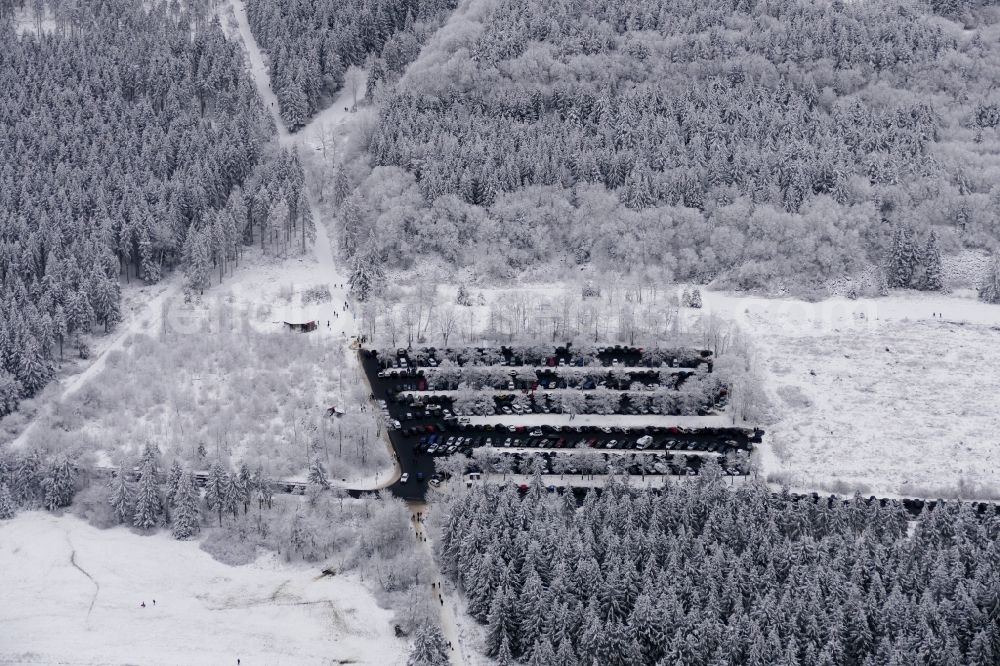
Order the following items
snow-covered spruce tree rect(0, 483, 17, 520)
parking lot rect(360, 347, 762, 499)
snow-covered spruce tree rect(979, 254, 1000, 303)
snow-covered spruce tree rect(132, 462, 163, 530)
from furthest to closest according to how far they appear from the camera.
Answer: snow-covered spruce tree rect(979, 254, 1000, 303) → parking lot rect(360, 347, 762, 499) → snow-covered spruce tree rect(0, 483, 17, 520) → snow-covered spruce tree rect(132, 462, 163, 530)

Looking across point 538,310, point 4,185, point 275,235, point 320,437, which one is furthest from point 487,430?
point 4,185

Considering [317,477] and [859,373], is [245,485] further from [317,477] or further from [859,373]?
[859,373]

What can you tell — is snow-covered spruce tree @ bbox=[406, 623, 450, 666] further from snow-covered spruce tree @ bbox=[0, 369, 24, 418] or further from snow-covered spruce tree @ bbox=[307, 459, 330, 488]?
snow-covered spruce tree @ bbox=[0, 369, 24, 418]

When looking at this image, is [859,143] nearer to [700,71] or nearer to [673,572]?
[700,71]

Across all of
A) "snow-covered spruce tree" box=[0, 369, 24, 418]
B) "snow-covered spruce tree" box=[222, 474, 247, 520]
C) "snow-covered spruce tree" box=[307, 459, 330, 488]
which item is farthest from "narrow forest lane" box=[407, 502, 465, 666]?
"snow-covered spruce tree" box=[0, 369, 24, 418]

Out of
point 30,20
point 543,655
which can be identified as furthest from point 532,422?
point 30,20

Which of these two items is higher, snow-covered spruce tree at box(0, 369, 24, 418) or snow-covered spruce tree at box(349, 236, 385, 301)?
snow-covered spruce tree at box(349, 236, 385, 301)
